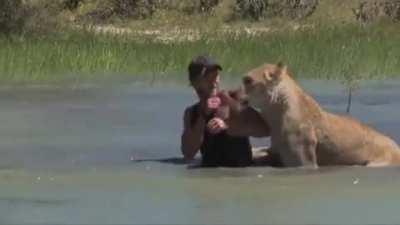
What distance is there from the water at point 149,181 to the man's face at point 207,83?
0.61m

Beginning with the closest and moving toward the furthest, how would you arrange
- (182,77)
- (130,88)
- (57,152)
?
1. (57,152)
2. (130,88)
3. (182,77)

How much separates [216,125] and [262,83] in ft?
1.94

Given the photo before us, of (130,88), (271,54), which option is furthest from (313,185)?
(271,54)

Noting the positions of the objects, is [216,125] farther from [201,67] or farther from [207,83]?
[201,67]

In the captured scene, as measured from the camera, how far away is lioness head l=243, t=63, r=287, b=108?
35.5 feet

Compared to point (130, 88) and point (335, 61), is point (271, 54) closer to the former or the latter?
point (335, 61)

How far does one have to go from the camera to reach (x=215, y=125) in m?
10.5

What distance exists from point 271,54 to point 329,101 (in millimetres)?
5030

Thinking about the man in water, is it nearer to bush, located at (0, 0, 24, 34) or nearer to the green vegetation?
the green vegetation

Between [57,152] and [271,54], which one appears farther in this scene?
[271,54]

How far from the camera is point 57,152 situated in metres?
12.2

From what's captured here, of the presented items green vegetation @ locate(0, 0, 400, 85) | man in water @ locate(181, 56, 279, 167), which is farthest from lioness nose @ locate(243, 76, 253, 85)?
green vegetation @ locate(0, 0, 400, 85)

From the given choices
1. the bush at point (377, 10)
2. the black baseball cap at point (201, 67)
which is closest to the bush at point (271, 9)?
the bush at point (377, 10)

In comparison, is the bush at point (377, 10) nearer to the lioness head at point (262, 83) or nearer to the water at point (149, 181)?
the water at point (149, 181)
